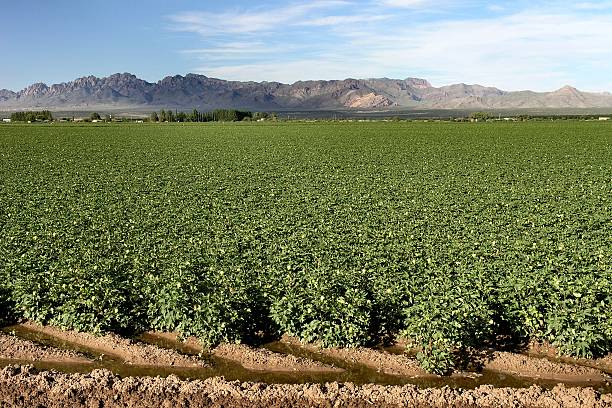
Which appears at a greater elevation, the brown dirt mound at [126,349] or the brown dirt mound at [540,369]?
the brown dirt mound at [126,349]

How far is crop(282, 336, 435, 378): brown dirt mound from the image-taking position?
10695mm

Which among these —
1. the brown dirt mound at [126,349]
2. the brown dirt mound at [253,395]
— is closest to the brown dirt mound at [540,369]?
the brown dirt mound at [253,395]

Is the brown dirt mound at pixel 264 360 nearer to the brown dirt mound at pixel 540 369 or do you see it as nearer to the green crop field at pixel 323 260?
the green crop field at pixel 323 260

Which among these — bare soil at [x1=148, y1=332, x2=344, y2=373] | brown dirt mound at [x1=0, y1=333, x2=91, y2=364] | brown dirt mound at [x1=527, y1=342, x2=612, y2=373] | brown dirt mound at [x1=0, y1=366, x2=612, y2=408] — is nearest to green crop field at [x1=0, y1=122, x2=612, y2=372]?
brown dirt mound at [x1=527, y1=342, x2=612, y2=373]

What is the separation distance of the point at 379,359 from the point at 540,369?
3.18 meters

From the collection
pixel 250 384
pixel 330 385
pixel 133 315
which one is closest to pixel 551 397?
pixel 330 385

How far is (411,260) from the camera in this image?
50.1 feet

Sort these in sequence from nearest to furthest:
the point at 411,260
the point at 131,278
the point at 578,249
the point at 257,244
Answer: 1. the point at 131,278
2. the point at 411,260
3. the point at 578,249
4. the point at 257,244

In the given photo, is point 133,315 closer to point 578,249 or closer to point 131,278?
point 131,278

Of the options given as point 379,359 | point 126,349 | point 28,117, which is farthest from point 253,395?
point 28,117

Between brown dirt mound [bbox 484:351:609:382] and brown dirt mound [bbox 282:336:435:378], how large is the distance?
60.2 inches

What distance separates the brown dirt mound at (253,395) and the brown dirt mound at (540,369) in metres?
0.57

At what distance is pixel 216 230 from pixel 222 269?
5672mm

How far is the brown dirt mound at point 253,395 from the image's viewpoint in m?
9.67
